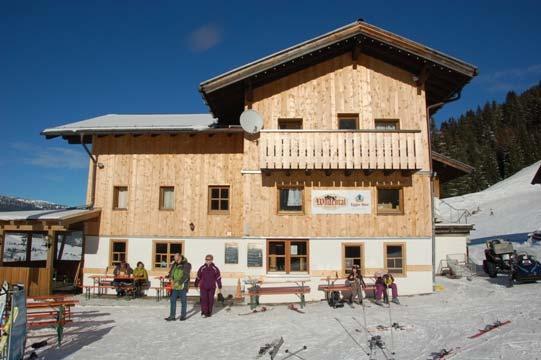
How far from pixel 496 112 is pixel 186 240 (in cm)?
12695

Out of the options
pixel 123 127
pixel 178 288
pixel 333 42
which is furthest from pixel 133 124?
pixel 333 42

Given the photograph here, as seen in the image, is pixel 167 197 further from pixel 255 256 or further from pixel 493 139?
pixel 493 139

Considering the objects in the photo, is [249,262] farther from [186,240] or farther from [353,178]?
[353,178]

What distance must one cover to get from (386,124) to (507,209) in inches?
1495

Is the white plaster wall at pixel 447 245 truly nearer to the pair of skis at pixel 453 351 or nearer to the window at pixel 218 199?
the window at pixel 218 199

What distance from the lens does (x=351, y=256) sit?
1543 centimetres

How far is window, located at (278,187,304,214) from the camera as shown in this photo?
1572 centimetres

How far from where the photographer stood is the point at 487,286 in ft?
51.1

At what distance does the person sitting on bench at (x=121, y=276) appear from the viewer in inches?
625

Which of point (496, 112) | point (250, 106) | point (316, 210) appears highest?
point (496, 112)

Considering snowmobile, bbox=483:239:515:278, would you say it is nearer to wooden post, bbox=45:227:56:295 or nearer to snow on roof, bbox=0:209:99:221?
snow on roof, bbox=0:209:99:221

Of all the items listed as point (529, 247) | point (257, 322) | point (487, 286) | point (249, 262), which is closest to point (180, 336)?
point (257, 322)

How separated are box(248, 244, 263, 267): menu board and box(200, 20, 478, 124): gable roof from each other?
6.13 metres

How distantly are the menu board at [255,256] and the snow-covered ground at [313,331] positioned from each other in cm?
172
